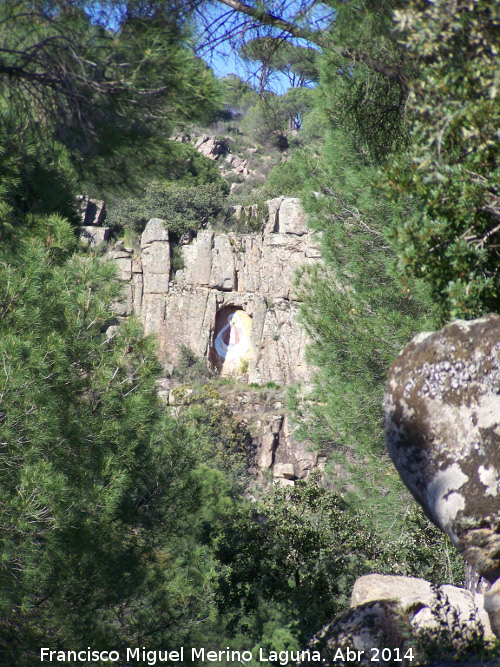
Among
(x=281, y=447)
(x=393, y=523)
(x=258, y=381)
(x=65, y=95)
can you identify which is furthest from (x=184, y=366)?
(x=65, y=95)

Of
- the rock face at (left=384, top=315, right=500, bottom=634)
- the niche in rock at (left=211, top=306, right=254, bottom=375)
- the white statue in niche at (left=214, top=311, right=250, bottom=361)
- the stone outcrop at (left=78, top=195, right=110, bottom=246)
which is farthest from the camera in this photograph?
the white statue in niche at (left=214, top=311, right=250, bottom=361)

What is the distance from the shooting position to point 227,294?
2558 cm

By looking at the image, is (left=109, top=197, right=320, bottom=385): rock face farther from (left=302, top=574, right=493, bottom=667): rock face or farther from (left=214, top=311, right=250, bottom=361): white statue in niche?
(left=302, top=574, right=493, bottom=667): rock face

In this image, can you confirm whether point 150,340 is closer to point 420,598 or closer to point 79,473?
point 79,473

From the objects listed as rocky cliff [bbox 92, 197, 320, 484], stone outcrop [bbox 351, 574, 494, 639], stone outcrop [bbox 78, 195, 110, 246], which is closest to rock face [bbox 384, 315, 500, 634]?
stone outcrop [bbox 351, 574, 494, 639]

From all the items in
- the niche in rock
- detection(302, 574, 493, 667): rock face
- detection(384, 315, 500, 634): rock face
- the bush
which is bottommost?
detection(302, 574, 493, 667): rock face

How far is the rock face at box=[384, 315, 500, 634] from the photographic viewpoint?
7.77 ft

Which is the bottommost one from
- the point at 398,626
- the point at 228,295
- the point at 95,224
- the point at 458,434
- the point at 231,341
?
the point at 398,626

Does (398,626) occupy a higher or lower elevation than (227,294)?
lower

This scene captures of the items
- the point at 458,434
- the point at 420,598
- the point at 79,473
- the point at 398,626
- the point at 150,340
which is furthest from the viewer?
the point at 150,340

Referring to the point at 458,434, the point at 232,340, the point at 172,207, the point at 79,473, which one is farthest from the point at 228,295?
the point at 458,434

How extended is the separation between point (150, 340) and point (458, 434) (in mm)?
4122

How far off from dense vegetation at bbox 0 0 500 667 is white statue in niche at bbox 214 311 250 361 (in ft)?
60.4

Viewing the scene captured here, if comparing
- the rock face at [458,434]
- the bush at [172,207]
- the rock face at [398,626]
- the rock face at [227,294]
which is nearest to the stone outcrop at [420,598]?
the rock face at [398,626]
